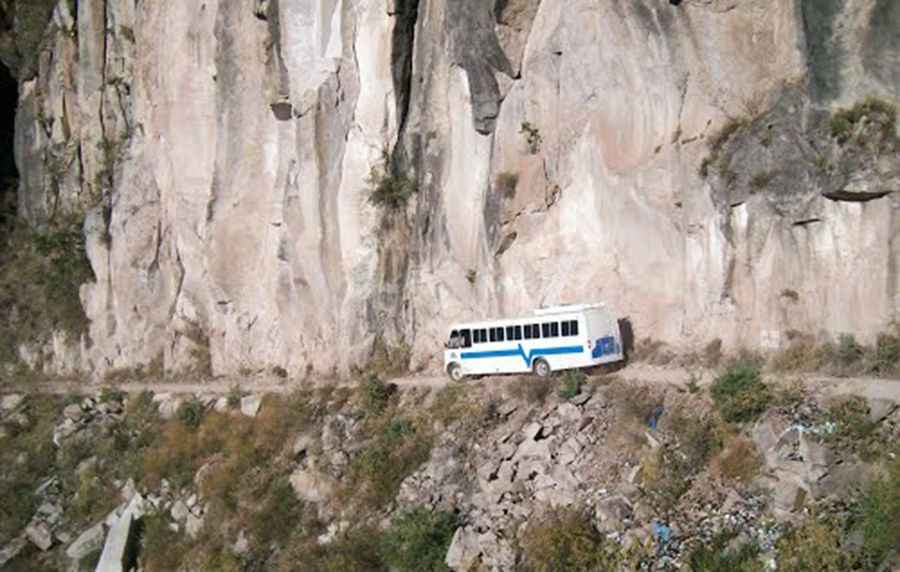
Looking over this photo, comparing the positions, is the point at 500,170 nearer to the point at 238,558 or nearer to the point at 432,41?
the point at 432,41

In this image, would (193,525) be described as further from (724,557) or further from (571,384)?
(724,557)

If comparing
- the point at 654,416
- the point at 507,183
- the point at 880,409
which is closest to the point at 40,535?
the point at 507,183

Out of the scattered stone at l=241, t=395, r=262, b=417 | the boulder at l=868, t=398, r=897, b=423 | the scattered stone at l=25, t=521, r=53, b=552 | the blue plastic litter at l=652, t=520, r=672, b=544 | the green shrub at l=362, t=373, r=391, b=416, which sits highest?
the boulder at l=868, t=398, r=897, b=423

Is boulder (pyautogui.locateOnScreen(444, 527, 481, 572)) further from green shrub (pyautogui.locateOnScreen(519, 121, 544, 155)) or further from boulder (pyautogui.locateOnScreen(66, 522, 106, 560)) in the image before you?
boulder (pyautogui.locateOnScreen(66, 522, 106, 560))

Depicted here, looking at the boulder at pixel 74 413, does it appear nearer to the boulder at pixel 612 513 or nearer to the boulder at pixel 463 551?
the boulder at pixel 463 551

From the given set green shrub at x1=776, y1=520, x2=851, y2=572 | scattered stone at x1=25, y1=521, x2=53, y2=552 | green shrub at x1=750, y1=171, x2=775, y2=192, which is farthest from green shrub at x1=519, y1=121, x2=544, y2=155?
scattered stone at x1=25, y1=521, x2=53, y2=552

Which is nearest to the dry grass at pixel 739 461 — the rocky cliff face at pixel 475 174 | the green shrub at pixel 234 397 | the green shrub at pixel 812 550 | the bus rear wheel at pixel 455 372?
the green shrub at pixel 812 550
